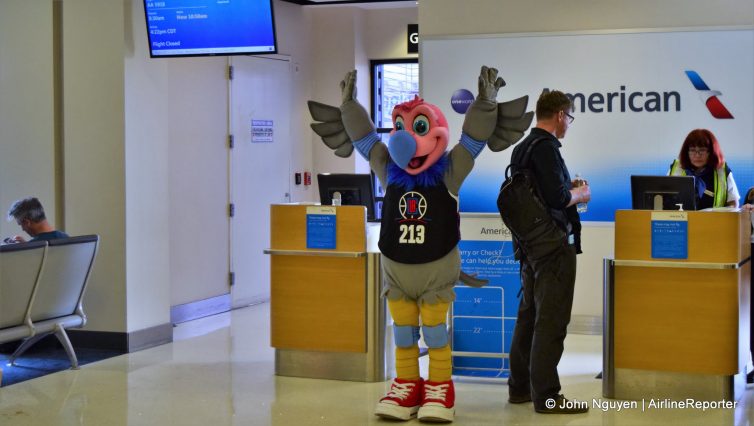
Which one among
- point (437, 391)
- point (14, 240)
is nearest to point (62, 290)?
point (14, 240)

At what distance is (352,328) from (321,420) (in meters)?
1.02

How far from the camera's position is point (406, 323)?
17.5 ft

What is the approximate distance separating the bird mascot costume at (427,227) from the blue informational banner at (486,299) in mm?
734

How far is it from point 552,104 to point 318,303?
203 centimetres

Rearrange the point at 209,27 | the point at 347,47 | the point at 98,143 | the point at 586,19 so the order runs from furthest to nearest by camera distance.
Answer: the point at 347,47
the point at 586,19
the point at 98,143
the point at 209,27

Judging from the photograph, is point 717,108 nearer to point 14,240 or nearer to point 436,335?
point 436,335

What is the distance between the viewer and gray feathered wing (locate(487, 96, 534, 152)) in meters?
5.32

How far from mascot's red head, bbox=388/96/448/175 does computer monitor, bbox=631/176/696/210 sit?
1.28 m

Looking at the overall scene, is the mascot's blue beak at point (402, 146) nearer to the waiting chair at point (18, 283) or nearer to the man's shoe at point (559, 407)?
the man's shoe at point (559, 407)

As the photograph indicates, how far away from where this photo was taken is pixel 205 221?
30.1ft

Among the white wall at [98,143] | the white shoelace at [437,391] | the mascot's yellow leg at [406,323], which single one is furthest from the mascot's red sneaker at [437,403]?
the white wall at [98,143]

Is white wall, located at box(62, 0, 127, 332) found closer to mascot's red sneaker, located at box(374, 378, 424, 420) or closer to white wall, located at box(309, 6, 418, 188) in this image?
mascot's red sneaker, located at box(374, 378, 424, 420)

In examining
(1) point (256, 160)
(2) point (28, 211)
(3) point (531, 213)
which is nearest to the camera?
(3) point (531, 213)

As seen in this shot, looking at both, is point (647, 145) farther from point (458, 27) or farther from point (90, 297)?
point (90, 297)
